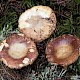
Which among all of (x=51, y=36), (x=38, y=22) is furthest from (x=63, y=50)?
(x=38, y=22)

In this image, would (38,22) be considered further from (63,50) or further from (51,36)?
(63,50)

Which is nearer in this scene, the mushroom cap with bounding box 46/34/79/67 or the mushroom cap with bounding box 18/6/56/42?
the mushroom cap with bounding box 46/34/79/67

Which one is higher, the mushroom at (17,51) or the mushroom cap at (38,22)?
the mushroom cap at (38,22)

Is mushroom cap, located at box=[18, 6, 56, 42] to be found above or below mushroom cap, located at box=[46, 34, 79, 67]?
above

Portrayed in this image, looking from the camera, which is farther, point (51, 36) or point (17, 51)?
point (51, 36)

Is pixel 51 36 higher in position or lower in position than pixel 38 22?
lower

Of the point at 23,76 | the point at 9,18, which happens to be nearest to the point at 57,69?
the point at 23,76

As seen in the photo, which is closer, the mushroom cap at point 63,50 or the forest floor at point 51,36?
the mushroom cap at point 63,50
